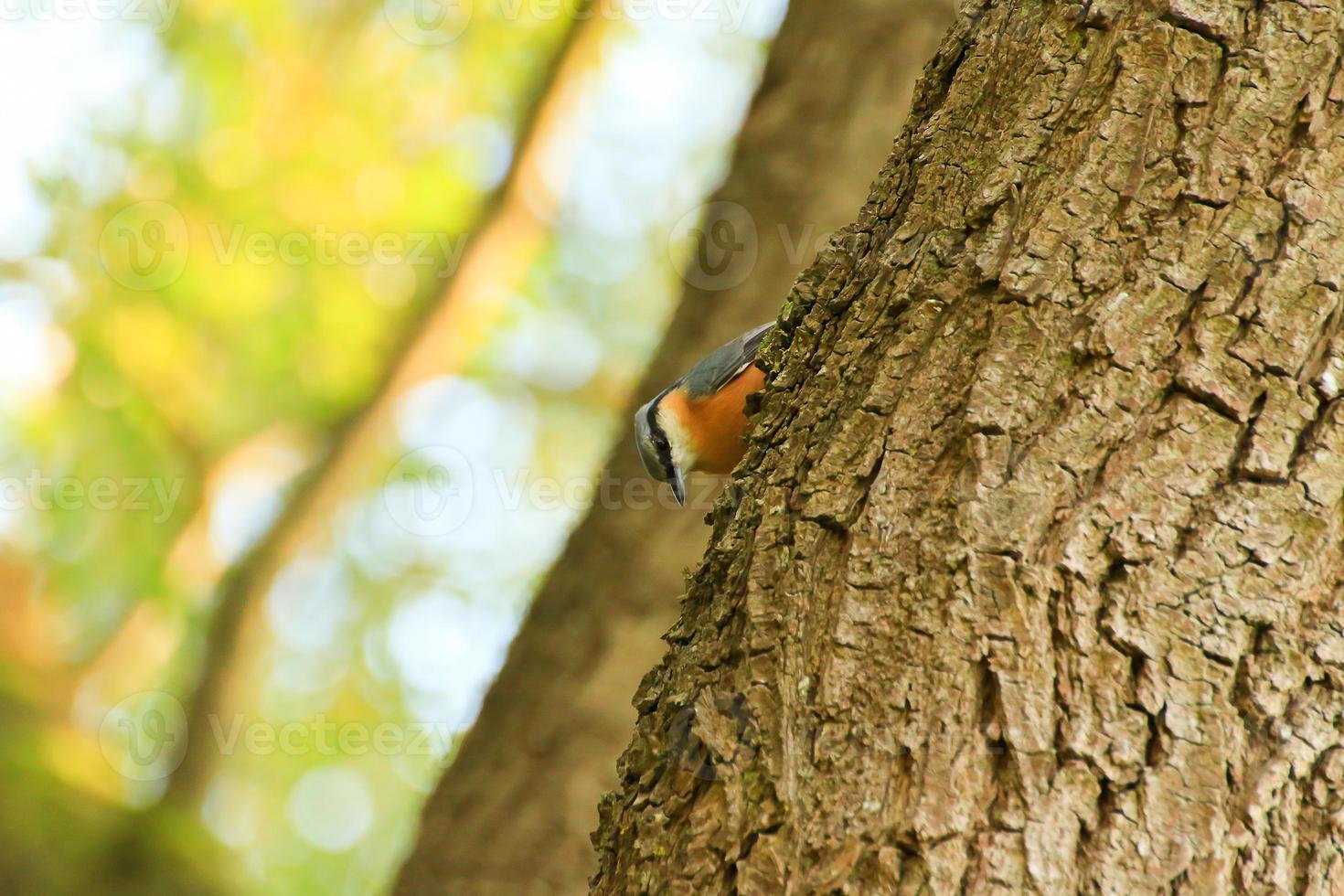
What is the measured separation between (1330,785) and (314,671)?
7.45m

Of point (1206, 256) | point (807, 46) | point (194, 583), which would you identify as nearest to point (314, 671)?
point (194, 583)

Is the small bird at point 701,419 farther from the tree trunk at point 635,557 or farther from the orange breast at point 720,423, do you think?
the tree trunk at point 635,557

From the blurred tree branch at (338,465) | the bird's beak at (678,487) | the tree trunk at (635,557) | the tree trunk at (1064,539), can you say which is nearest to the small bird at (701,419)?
the bird's beak at (678,487)

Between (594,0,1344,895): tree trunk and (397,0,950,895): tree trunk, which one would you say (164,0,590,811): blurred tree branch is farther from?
(594,0,1344,895): tree trunk

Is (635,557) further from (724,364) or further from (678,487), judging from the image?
(724,364)

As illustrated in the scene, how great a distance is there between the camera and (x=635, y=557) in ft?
15.0

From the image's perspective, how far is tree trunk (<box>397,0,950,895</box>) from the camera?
431 centimetres

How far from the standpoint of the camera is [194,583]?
22.2 ft

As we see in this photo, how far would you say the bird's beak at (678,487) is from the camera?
191 inches

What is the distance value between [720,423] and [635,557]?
0.99 meters

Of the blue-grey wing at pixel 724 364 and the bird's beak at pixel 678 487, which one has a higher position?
the blue-grey wing at pixel 724 364

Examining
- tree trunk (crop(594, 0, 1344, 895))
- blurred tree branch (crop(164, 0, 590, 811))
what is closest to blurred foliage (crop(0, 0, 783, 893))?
blurred tree branch (crop(164, 0, 590, 811))

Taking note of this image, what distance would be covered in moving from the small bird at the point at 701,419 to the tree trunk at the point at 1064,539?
289cm

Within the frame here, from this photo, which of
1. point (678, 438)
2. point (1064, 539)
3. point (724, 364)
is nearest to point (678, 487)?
point (678, 438)
